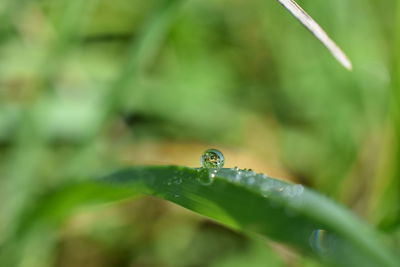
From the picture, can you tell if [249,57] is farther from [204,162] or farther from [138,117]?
[204,162]

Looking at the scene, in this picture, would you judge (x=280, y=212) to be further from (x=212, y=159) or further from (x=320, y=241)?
(x=212, y=159)

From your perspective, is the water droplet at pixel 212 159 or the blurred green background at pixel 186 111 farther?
the blurred green background at pixel 186 111

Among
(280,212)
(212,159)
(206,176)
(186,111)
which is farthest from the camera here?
(186,111)

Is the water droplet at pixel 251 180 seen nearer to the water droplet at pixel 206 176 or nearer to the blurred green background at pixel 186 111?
the water droplet at pixel 206 176

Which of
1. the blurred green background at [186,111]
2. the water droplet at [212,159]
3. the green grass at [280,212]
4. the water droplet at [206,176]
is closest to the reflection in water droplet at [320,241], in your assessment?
the green grass at [280,212]

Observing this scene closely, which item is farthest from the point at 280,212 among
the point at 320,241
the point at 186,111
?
the point at 186,111

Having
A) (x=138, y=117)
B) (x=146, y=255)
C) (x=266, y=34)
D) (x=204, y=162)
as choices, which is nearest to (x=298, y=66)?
(x=266, y=34)
